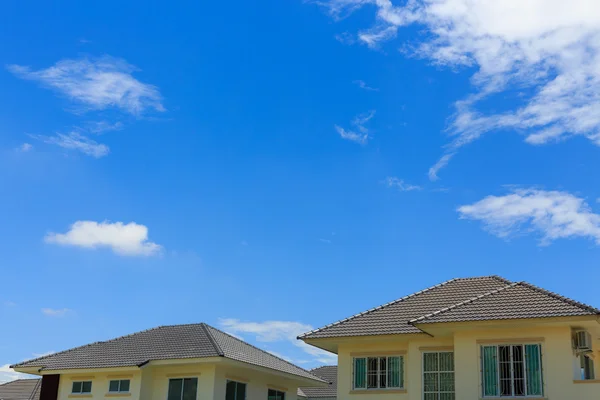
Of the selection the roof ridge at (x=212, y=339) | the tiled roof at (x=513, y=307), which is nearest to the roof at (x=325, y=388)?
the roof ridge at (x=212, y=339)

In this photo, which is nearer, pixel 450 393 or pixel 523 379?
pixel 523 379

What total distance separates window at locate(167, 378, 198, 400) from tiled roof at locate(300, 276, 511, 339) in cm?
580

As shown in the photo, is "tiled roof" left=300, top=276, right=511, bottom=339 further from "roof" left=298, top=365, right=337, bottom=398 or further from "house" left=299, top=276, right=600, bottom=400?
"roof" left=298, top=365, right=337, bottom=398

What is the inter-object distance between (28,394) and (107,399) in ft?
30.9

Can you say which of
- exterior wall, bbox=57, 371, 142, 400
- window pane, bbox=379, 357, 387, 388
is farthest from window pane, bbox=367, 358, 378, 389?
exterior wall, bbox=57, 371, 142, 400

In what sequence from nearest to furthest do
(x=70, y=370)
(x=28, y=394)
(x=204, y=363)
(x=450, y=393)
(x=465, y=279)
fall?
(x=450, y=393) → (x=465, y=279) → (x=204, y=363) → (x=70, y=370) → (x=28, y=394)

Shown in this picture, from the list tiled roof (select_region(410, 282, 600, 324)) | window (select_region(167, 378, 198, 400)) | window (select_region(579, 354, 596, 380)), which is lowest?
window (select_region(167, 378, 198, 400))

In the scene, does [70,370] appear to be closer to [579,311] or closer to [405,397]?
[405,397]

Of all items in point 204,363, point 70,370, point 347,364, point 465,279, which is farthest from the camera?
point 70,370

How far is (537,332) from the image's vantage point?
60.7 feet

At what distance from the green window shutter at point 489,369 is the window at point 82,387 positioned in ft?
50.3

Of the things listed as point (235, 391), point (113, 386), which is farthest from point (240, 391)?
point (113, 386)

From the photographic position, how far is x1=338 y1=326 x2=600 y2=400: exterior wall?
17.8 metres

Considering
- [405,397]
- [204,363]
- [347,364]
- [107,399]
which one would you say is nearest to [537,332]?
[405,397]
